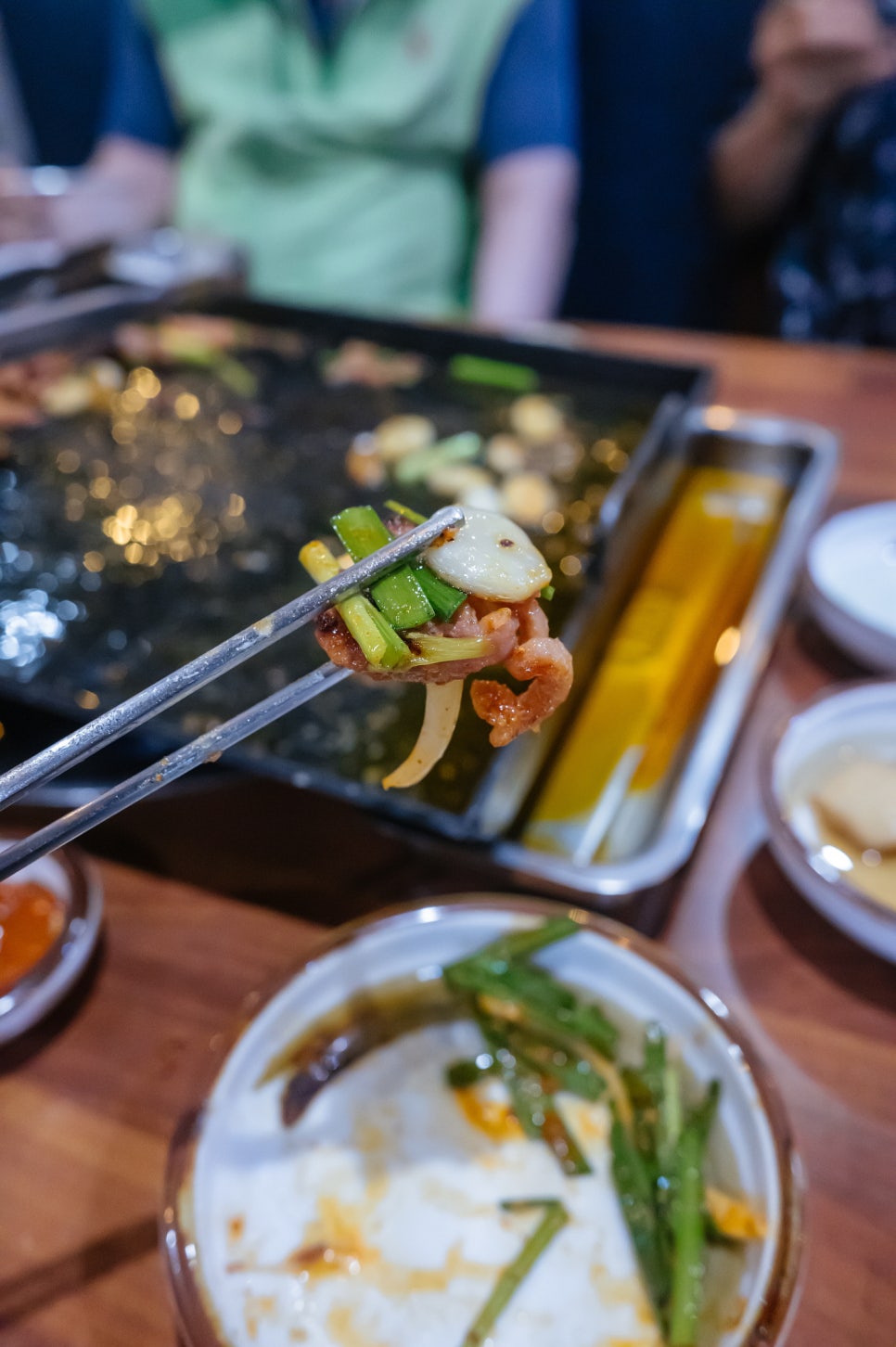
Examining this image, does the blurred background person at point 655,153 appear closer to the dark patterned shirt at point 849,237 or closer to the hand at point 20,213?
the dark patterned shirt at point 849,237

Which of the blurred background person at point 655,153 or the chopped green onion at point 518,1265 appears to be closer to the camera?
the chopped green onion at point 518,1265

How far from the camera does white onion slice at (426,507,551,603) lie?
1.95 feet

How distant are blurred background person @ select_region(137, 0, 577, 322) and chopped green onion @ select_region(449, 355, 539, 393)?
0.49m

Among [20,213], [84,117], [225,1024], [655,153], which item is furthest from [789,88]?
[84,117]

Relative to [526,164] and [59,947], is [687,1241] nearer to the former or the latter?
[59,947]

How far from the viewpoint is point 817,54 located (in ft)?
7.60

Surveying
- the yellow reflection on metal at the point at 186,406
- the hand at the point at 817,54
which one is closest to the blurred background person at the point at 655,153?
the hand at the point at 817,54

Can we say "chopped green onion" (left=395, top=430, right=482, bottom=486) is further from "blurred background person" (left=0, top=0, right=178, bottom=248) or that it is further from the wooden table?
"blurred background person" (left=0, top=0, right=178, bottom=248)

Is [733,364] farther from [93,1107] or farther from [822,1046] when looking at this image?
[93,1107]

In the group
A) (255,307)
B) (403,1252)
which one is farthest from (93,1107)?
(255,307)

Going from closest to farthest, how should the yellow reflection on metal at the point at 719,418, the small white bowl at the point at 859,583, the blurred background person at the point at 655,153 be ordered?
the small white bowl at the point at 859,583
the yellow reflection on metal at the point at 719,418
the blurred background person at the point at 655,153

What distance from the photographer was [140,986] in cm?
103

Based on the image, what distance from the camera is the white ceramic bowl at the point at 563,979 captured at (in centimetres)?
65

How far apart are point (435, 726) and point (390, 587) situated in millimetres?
131
